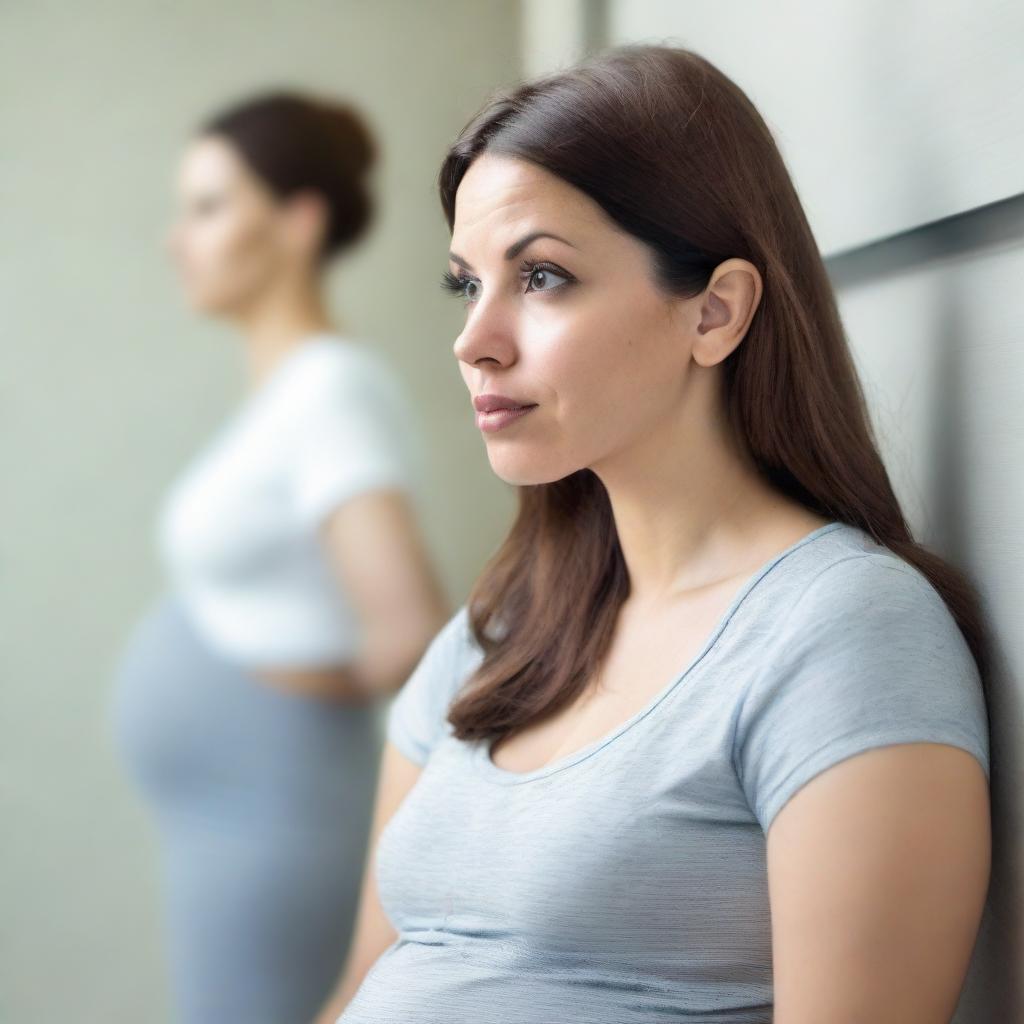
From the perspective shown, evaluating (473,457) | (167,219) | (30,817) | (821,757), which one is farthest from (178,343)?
(821,757)

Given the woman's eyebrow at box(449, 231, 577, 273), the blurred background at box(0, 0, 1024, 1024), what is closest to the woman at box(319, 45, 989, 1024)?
the woman's eyebrow at box(449, 231, 577, 273)

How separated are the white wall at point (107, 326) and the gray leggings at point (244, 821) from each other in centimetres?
35

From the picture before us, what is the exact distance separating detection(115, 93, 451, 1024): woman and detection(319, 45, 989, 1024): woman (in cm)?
106

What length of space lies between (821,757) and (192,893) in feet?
5.42

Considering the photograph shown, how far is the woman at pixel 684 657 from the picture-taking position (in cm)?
75

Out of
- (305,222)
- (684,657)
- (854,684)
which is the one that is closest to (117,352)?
(305,222)

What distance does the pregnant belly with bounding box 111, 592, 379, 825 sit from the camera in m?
2.17

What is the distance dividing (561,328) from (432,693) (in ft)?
1.25

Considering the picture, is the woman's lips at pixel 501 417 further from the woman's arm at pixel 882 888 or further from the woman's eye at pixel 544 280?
the woman's arm at pixel 882 888

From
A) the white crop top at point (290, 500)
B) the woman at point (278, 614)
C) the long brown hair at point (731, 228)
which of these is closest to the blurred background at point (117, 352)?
the woman at point (278, 614)

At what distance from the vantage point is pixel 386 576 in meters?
2.11

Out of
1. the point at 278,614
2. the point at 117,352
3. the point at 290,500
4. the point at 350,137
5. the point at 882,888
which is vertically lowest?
the point at 278,614

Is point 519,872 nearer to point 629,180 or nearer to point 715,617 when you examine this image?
point 715,617

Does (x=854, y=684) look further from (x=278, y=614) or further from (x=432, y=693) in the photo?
(x=278, y=614)
